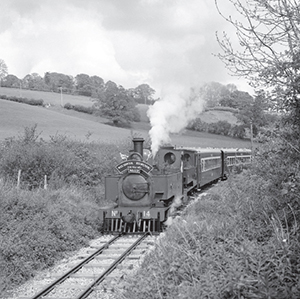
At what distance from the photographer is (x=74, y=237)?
1176 centimetres

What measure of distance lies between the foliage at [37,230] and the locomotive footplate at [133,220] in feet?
1.78

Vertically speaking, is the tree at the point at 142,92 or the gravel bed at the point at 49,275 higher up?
the tree at the point at 142,92

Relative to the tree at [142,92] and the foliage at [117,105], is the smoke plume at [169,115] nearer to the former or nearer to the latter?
the foliage at [117,105]

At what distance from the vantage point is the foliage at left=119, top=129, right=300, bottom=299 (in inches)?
204

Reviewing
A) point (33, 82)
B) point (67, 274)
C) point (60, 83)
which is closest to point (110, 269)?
point (67, 274)

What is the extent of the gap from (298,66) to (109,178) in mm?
8157

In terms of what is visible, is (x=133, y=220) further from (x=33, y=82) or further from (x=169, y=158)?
(x=33, y=82)

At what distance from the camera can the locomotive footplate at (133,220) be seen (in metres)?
12.3

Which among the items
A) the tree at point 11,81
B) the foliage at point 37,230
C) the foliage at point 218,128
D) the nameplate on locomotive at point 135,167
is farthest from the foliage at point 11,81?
the nameplate on locomotive at point 135,167

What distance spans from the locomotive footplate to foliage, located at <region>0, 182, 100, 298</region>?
54 cm

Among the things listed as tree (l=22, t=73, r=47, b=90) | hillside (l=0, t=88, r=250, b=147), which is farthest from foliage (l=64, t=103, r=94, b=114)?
tree (l=22, t=73, r=47, b=90)

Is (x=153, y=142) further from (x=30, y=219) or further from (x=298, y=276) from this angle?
(x=298, y=276)

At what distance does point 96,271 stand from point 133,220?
3.50 m

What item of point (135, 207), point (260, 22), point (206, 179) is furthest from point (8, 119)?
point (260, 22)
